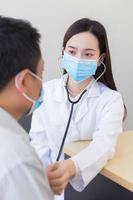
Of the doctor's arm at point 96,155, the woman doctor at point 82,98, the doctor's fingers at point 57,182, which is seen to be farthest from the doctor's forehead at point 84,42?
the doctor's fingers at point 57,182

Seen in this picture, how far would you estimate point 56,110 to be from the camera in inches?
61.7

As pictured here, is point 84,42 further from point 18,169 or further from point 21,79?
point 18,169

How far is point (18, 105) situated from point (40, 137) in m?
0.75

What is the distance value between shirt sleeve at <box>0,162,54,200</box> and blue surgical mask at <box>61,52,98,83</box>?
812 millimetres

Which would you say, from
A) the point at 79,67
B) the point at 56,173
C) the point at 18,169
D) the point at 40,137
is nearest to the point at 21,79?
the point at 18,169

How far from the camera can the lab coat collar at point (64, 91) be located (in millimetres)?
1544

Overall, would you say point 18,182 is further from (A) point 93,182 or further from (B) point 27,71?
(A) point 93,182

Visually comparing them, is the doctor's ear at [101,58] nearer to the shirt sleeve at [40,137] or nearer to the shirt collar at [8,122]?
the shirt sleeve at [40,137]

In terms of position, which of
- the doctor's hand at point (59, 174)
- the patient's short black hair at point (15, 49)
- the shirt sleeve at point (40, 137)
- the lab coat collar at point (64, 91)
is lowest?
the shirt sleeve at point (40, 137)

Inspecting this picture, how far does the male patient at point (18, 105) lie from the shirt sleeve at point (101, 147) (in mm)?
445

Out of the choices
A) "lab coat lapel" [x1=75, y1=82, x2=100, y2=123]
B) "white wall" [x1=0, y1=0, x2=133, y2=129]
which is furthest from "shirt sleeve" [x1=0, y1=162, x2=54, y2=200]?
"white wall" [x1=0, y1=0, x2=133, y2=129]

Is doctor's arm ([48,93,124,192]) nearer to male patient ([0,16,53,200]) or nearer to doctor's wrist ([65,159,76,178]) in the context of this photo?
doctor's wrist ([65,159,76,178])

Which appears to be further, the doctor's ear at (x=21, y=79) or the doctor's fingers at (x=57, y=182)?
the doctor's fingers at (x=57, y=182)

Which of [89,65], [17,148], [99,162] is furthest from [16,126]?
[89,65]
